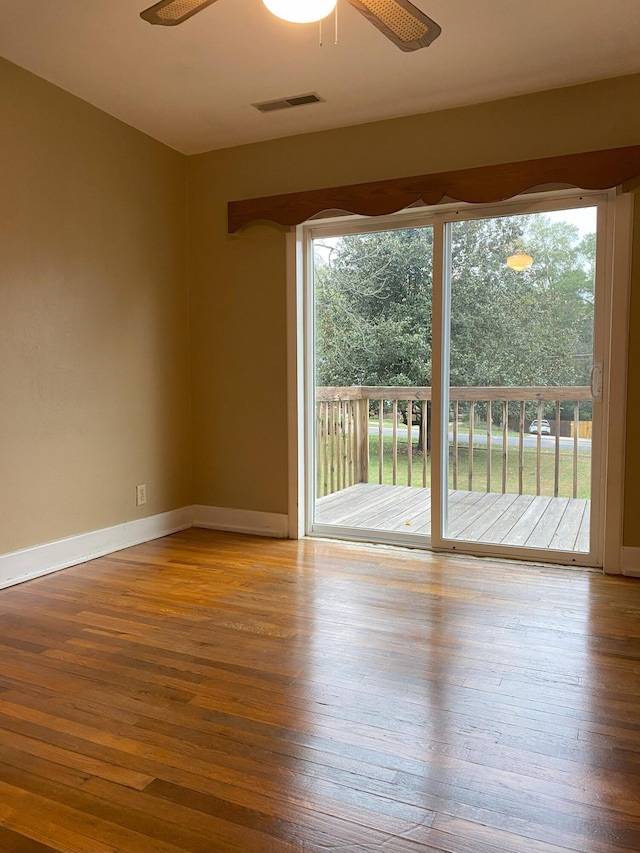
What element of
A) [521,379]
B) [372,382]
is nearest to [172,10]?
[372,382]

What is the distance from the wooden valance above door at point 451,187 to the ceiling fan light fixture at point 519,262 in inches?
13.3

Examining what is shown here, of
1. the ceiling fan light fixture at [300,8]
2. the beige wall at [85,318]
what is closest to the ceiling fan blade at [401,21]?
the ceiling fan light fixture at [300,8]

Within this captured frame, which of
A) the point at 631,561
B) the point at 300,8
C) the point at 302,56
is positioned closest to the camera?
the point at 300,8

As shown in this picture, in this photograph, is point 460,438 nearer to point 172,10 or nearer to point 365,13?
point 365,13

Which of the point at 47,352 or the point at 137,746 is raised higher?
the point at 47,352

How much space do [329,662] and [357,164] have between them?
112 inches

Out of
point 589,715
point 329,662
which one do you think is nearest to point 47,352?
point 329,662

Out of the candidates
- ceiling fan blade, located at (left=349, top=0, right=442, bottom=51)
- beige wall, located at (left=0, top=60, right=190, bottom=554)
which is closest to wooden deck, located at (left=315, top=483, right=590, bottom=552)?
beige wall, located at (left=0, top=60, right=190, bottom=554)

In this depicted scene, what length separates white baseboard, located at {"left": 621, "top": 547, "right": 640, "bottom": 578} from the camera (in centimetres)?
323

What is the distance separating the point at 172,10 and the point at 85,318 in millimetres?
1848

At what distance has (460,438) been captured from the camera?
368 cm

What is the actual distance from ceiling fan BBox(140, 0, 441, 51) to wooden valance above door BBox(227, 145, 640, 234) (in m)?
1.36

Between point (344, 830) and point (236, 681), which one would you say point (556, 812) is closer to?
point (344, 830)

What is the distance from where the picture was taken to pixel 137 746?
1.72 m
